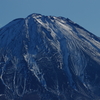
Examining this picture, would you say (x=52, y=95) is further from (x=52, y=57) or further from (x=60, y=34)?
(x=60, y=34)

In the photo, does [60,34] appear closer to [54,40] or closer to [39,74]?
[54,40]

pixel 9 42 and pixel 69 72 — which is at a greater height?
pixel 9 42

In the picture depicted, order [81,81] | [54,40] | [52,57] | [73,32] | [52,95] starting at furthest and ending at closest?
[73,32] → [54,40] → [52,57] → [81,81] → [52,95]

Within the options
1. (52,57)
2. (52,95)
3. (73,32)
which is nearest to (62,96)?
(52,95)

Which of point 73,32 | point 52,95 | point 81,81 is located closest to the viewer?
point 52,95

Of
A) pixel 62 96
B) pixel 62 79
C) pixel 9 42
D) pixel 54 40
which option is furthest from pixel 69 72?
pixel 9 42

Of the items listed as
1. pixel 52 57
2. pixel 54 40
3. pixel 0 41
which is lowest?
pixel 52 57

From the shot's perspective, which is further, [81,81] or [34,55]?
[34,55]
